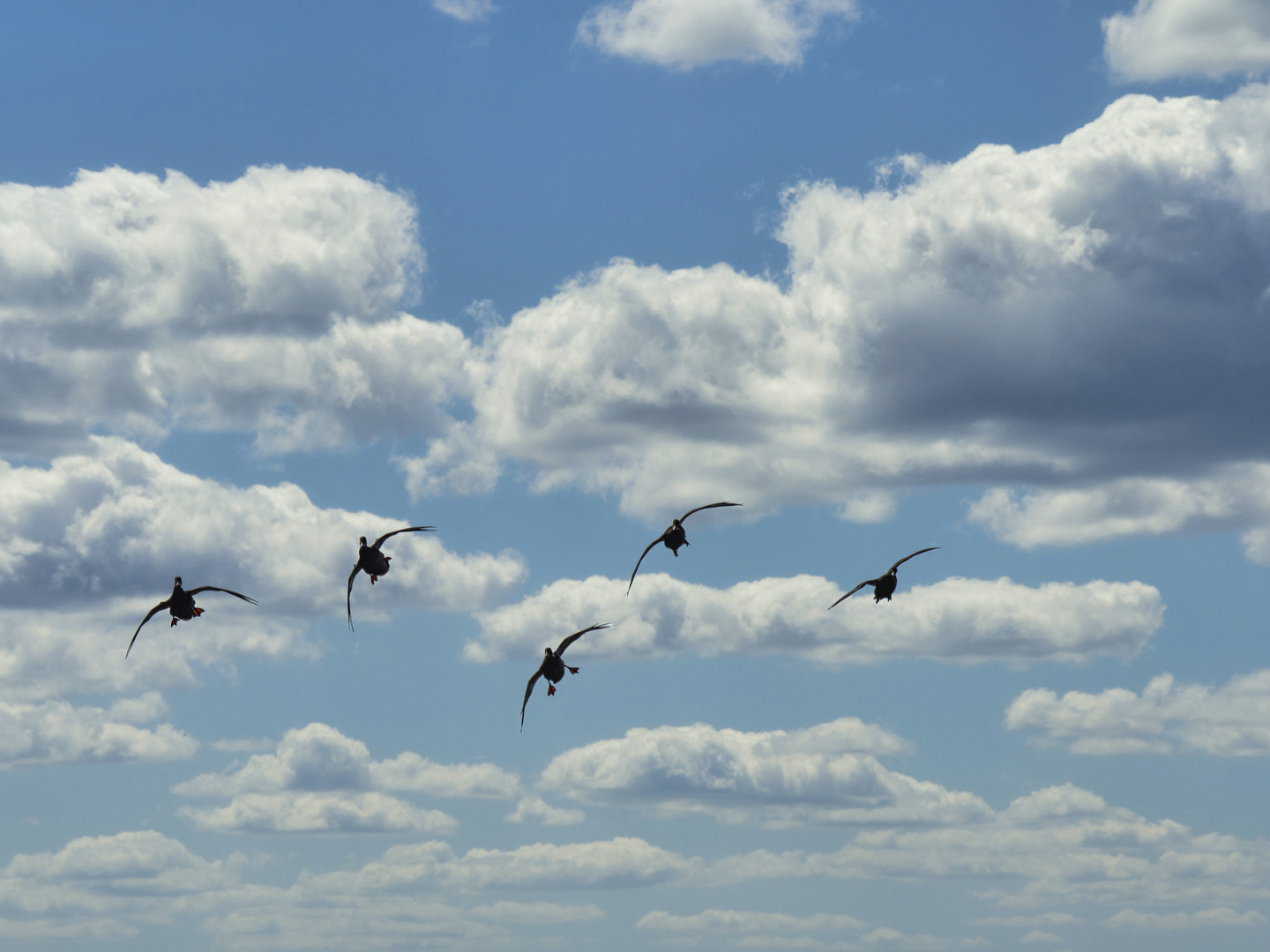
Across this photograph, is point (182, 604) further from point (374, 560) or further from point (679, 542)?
point (679, 542)

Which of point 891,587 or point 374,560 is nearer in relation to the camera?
point 374,560

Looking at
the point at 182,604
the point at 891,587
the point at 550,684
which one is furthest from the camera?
the point at 891,587

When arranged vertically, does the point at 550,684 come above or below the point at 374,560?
below

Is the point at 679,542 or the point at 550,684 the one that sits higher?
the point at 679,542

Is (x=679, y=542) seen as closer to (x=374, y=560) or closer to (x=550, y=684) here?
(x=550, y=684)

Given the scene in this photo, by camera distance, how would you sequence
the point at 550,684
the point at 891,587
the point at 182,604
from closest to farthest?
the point at 182,604
the point at 550,684
the point at 891,587

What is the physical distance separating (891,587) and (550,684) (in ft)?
100

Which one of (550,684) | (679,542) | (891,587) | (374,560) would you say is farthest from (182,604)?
(891,587)

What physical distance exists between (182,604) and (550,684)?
94.0 ft

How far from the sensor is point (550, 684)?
9988 centimetres

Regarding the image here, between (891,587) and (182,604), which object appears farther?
(891,587)

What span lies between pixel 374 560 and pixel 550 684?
1703cm

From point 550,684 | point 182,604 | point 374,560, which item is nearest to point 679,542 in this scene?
point 550,684

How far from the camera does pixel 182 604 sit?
93.5 m
